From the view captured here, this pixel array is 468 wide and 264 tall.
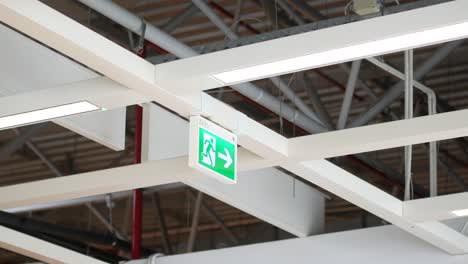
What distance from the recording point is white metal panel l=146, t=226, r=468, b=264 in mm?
12398

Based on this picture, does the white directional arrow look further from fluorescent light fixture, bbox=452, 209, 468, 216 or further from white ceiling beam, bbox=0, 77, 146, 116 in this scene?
fluorescent light fixture, bbox=452, 209, 468, 216

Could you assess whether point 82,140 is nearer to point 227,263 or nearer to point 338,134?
point 227,263

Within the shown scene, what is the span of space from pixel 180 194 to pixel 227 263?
24.6 feet

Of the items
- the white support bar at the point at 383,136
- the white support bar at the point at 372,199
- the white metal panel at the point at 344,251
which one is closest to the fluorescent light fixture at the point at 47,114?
the white support bar at the point at 383,136

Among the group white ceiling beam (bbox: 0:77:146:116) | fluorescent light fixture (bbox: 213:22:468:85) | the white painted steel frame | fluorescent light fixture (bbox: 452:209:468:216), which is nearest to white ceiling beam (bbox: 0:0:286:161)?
the white painted steel frame

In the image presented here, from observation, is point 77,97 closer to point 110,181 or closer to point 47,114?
point 47,114

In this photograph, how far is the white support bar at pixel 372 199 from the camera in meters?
10.5

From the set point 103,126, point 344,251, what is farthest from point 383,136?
point 344,251

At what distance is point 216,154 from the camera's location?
902 cm

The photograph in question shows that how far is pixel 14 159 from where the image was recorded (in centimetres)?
1927

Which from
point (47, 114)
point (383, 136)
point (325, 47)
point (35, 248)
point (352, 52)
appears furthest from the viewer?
point (35, 248)

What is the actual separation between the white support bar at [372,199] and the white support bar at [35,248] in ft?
10.7

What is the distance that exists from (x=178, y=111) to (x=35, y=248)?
3.99m

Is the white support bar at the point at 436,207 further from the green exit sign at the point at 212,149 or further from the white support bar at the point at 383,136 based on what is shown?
the green exit sign at the point at 212,149
